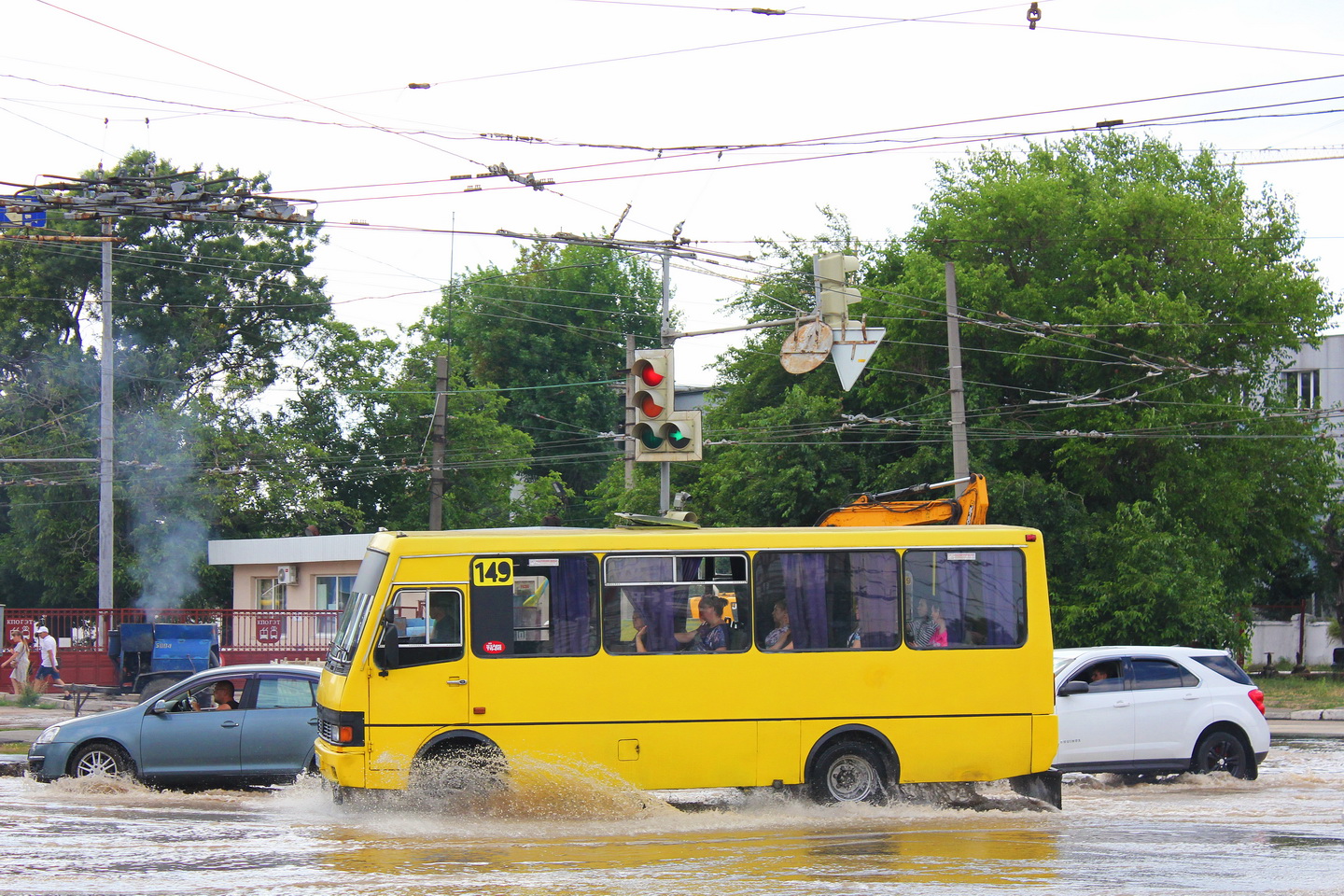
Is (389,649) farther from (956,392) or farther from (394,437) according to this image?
(394,437)

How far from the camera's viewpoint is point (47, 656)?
26.3 m

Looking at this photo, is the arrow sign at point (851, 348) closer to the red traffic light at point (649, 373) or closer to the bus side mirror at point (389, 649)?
the red traffic light at point (649, 373)

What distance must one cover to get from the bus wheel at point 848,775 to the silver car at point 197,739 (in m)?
5.19

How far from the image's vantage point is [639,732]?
1131 centimetres

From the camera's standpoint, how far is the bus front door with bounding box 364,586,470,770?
10984 millimetres

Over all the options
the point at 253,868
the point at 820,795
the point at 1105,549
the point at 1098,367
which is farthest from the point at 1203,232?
the point at 253,868

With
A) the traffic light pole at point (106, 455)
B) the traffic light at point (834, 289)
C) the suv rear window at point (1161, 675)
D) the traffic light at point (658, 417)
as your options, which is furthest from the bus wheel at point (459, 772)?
the traffic light pole at point (106, 455)

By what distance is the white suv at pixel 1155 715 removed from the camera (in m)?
13.8

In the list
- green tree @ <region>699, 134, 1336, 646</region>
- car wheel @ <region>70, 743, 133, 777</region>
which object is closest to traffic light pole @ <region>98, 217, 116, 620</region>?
green tree @ <region>699, 134, 1336, 646</region>

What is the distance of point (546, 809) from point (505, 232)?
8.42 metres

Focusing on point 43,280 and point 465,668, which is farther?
point 43,280

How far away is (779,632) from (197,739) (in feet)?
19.8

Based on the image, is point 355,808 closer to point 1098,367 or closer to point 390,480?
point 1098,367

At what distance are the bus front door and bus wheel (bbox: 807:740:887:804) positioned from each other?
313 centimetres
